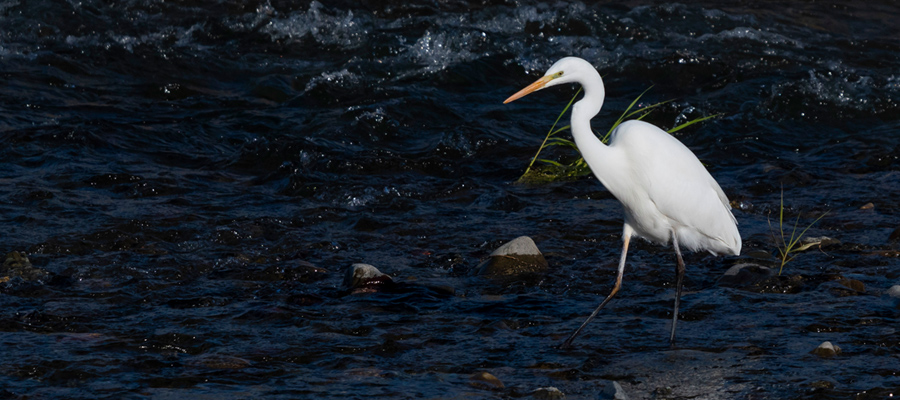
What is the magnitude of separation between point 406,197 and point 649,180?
1.98 m

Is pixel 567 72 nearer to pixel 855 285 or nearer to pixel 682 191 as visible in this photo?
pixel 682 191

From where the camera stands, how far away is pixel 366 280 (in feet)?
13.2

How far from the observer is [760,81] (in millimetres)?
7602

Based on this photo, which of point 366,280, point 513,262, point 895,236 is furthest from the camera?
point 895,236

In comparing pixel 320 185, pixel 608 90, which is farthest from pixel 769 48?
pixel 320 185

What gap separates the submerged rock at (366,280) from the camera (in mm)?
4023

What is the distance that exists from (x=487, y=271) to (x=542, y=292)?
32 centimetres

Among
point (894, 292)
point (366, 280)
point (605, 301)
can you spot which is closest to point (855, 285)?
point (894, 292)

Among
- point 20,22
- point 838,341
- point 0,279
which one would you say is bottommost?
point 838,341

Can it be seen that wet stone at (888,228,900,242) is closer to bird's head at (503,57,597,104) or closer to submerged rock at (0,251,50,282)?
bird's head at (503,57,597,104)

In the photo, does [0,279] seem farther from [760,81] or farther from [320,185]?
[760,81]

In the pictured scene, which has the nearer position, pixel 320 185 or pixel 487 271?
pixel 487 271

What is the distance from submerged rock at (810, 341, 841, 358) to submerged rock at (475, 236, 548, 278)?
1380mm

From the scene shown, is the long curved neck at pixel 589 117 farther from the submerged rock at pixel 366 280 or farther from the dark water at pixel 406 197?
the submerged rock at pixel 366 280
